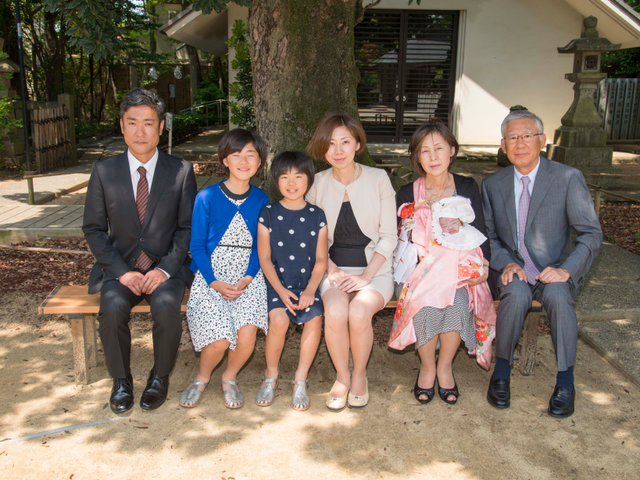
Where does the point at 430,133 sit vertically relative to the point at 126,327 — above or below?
→ above

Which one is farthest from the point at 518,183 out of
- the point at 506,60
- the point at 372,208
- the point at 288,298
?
the point at 506,60

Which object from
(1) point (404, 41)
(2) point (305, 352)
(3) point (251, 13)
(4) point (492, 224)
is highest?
(1) point (404, 41)

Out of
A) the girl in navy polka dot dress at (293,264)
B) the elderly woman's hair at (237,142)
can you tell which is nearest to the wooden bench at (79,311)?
the girl in navy polka dot dress at (293,264)

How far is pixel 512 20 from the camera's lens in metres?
13.2

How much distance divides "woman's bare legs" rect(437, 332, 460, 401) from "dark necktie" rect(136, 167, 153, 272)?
194 centimetres

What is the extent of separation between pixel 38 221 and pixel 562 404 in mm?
6127

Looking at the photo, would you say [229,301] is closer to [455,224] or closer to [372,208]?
[372,208]

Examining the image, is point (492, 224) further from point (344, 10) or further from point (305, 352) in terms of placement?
Result: point (344, 10)

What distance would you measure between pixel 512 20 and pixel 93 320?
12.8m

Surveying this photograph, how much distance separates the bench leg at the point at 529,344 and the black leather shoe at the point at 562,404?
0.42 metres

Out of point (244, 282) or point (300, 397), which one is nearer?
point (300, 397)

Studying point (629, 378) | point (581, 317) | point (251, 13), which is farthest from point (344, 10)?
point (629, 378)

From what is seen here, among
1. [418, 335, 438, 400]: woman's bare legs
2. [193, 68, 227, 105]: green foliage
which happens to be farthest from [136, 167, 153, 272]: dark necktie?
[193, 68, 227, 105]: green foliage

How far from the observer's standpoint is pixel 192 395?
128 inches
